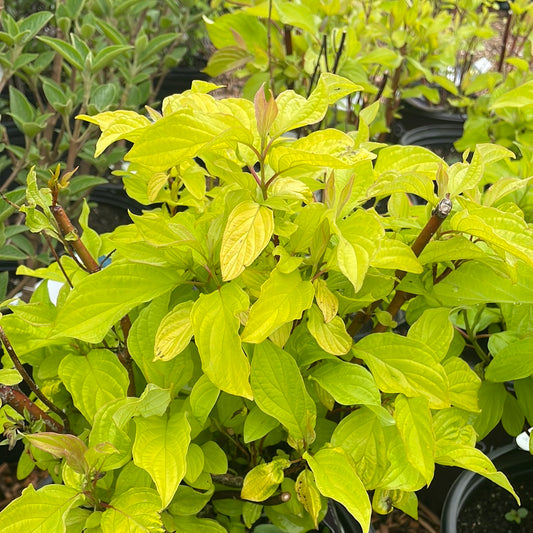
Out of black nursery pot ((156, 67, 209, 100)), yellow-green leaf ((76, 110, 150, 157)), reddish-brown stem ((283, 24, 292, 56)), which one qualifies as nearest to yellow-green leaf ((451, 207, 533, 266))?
yellow-green leaf ((76, 110, 150, 157))

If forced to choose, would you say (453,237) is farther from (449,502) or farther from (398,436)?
(449,502)

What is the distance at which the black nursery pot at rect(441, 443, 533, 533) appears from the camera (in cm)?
106

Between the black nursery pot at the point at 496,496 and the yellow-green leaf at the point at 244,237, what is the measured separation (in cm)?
67

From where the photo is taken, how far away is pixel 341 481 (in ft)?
2.14

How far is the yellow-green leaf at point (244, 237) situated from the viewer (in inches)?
22.4

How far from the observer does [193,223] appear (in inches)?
29.1

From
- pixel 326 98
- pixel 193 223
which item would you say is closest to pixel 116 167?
pixel 193 223

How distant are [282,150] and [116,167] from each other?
6.11 feet

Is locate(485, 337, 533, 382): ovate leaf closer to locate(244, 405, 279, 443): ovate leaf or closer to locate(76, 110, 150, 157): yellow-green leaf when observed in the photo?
locate(244, 405, 279, 443): ovate leaf

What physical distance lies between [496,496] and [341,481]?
66cm

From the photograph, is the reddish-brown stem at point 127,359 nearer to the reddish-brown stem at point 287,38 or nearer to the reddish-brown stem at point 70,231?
the reddish-brown stem at point 70,231

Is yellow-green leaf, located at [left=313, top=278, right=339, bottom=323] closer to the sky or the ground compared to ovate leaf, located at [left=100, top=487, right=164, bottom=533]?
closer to the sky

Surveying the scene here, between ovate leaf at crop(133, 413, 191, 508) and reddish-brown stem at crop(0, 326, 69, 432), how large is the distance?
0.17 meters

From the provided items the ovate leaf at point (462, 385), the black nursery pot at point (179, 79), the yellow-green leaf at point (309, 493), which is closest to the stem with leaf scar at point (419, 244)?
the ovate leaf at point (462, 385)
